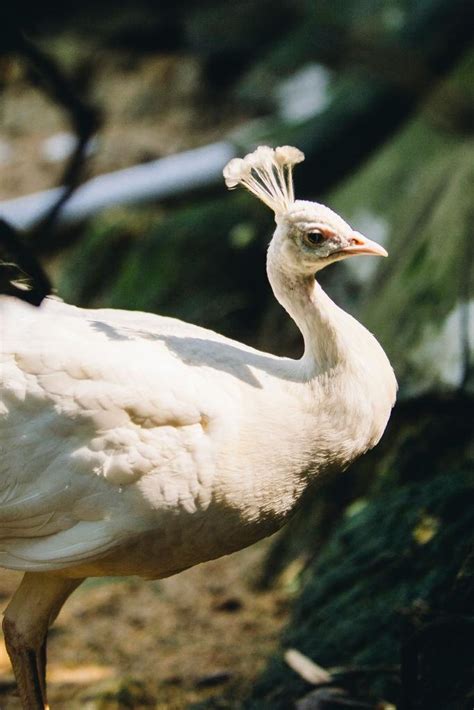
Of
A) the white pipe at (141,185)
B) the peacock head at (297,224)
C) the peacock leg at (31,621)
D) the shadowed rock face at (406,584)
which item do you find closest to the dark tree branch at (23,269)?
the peacock head at (297,224)

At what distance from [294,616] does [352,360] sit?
1.57 meters

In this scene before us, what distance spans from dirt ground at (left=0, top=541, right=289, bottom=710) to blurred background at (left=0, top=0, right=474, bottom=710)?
0.04 feet

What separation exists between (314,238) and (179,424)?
63 cm

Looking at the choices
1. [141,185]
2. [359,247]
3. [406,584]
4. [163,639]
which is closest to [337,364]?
[359,247]

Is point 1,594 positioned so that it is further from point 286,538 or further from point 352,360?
point 352,360

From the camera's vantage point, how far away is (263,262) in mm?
6469

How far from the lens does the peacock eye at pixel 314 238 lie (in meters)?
2.77

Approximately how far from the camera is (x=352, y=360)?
2.86 metres

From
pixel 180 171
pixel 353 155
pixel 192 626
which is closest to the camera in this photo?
pixel 192 626

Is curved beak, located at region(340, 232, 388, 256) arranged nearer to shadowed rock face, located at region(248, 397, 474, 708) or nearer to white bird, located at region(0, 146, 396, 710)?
white bird, located at region(0, 146, 396, 710)

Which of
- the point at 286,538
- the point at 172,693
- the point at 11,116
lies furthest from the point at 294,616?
the point at 11,116

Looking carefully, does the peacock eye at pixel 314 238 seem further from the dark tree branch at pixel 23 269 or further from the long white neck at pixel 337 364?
the dark tree branch at pixel 23 269

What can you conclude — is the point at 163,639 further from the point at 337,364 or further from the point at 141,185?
the point at 141,185

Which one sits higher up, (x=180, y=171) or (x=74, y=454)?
(x=74, y=454)
